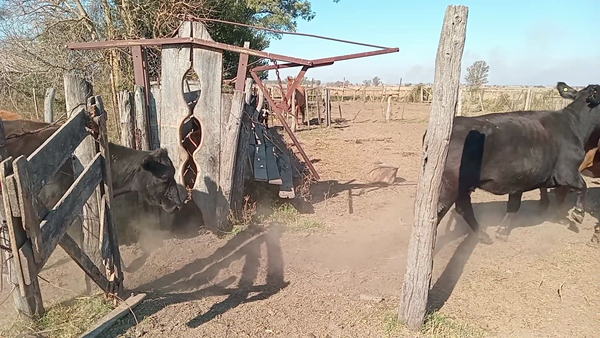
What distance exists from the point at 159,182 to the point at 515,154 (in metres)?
4.84

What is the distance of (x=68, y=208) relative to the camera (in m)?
3.25

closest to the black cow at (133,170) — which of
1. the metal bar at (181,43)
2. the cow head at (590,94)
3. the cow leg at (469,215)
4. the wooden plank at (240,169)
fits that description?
the wooden plank at (240,169)

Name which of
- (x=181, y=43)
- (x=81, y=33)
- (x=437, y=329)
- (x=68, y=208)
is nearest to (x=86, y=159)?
(x=68, y=208)

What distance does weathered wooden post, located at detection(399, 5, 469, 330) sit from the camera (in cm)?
324

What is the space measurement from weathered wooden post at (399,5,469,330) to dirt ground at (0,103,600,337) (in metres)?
0.31

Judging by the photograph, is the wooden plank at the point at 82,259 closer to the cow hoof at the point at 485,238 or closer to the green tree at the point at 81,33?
the cow hoof at the point at 485,238

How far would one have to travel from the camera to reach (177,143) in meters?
5.95

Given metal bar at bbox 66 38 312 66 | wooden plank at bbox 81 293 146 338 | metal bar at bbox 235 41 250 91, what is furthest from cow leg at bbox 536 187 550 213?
wooden plank at bbox 81 293 146 338

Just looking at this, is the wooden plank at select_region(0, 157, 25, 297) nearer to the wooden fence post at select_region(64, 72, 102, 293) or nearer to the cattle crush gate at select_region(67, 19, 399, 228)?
the wooden fence post at select_region(64, 72, 102, 293)

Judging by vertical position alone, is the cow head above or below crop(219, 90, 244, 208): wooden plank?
above

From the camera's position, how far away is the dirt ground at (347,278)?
3777 millimetres

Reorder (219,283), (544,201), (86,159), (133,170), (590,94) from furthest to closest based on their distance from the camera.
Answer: (544,201) < (590,94) < (133,170) < (219,283) < (86,159)

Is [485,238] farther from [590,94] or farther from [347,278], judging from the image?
[590,94]

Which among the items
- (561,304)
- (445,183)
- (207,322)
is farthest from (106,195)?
(561,304)
